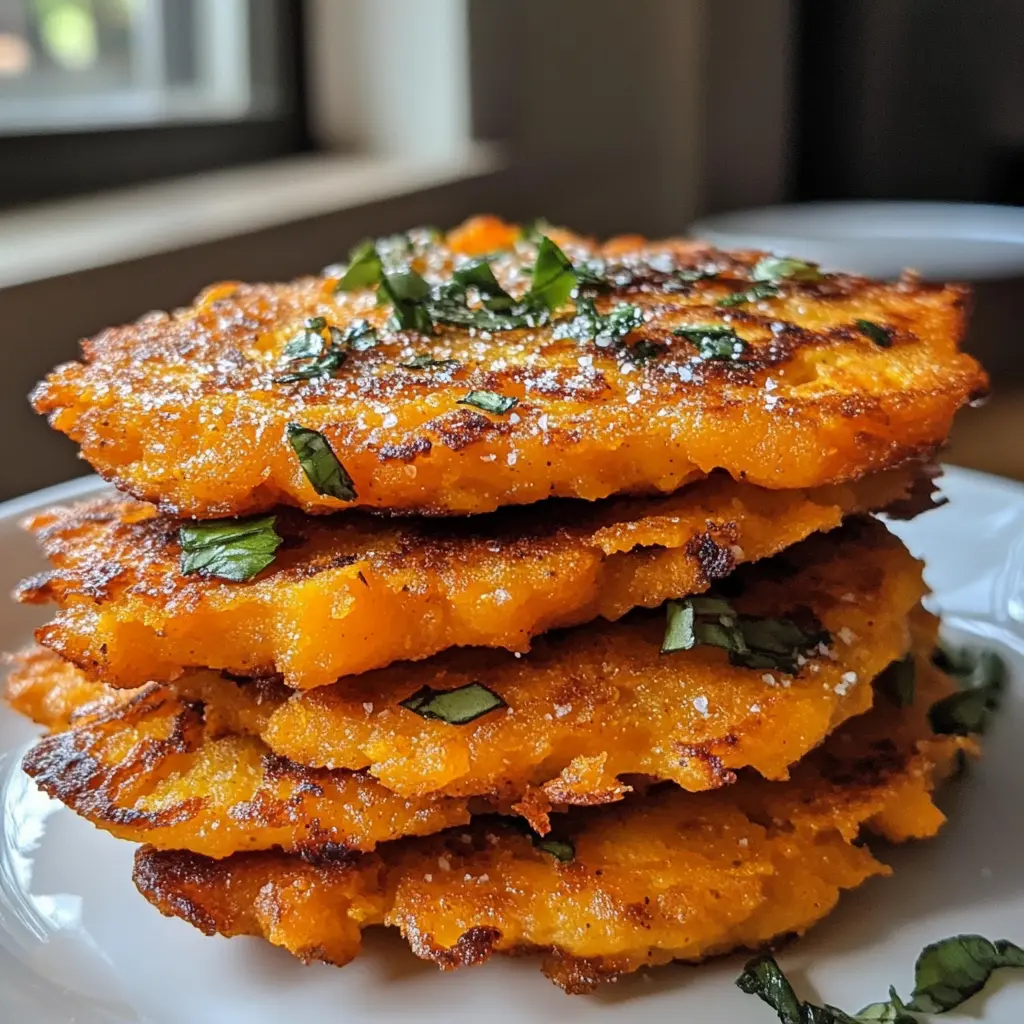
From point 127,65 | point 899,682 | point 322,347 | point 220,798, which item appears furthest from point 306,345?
point 127,65

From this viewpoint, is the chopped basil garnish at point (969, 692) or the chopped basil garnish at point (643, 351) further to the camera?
the chopped basil garnish at point (969, 692)

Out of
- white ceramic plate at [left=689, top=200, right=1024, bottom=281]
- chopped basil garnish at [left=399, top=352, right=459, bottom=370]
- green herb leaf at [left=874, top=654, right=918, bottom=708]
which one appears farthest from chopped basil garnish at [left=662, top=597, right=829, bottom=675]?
white ceramic plate at [left=689, top=200, right=1024, bottom=281]

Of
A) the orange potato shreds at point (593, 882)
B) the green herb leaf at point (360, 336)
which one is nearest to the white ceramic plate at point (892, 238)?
the green herb leaf at point (360, 336)

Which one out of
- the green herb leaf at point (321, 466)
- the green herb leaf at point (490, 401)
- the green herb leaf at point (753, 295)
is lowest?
the green herb leaf at point (321, 466)

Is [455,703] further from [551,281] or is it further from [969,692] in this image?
[969,692]

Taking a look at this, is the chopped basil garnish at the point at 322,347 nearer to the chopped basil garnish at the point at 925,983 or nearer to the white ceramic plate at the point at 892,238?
the chopped basil garnish at the point at 925,983

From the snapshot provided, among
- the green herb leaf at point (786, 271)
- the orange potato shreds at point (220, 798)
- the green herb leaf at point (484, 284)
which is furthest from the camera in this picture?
the green herb leaf at point (786, 271)

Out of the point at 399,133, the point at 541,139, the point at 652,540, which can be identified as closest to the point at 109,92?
the point at 399,133
